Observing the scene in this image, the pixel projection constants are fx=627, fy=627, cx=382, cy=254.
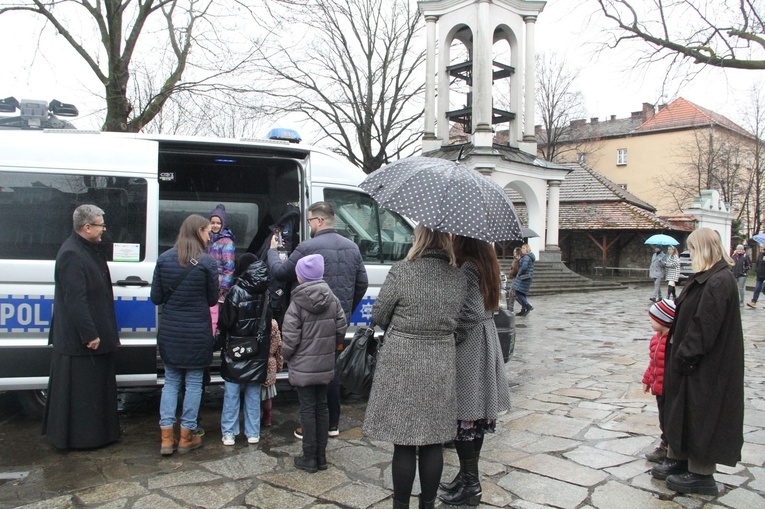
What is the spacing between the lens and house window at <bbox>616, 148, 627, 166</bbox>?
165 feet

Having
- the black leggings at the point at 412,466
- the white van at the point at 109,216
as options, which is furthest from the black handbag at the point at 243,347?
the black leggings at the point at 412,466

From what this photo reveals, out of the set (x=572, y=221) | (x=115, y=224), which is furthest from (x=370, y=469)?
(x=572, y=221)

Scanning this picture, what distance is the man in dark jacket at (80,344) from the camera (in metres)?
4.64

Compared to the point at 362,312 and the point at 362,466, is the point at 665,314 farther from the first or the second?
the point at 362,312

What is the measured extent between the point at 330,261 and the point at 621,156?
5022 centimetres

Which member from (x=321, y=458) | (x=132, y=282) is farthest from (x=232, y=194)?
(x=321, y=458)

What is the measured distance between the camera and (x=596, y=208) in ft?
108

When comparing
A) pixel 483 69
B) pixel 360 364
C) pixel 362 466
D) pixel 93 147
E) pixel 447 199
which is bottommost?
pixel 362 466

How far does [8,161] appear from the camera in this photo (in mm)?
5203

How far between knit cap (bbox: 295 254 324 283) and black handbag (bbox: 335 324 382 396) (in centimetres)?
89

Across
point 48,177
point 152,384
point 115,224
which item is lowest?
point 152,384

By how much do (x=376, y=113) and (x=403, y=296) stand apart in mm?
Answer: 26978

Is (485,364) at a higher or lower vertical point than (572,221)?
lower

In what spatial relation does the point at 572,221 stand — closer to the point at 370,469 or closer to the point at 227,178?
the point at 227,178
